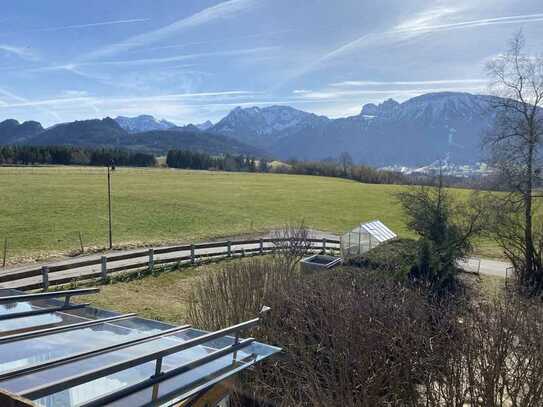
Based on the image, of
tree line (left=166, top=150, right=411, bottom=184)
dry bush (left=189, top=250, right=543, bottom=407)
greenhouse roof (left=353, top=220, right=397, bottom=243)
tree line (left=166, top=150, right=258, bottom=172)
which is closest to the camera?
dry bush (left=189, top=250, right=543, bottom=407)

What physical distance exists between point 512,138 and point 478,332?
1714cm

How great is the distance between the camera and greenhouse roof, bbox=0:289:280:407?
2.92 metres

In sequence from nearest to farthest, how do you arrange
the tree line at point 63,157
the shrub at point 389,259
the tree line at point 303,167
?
the shrub at point 389,259, the tree line at point 303,167, the tree line at point 63,157

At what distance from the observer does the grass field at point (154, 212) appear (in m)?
28.9

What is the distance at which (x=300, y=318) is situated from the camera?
696cm

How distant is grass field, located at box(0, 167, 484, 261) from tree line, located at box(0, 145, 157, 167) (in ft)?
163

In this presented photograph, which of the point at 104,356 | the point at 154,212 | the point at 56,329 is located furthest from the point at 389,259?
the point at 154,212

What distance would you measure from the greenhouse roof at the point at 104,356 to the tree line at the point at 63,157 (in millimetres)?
105400

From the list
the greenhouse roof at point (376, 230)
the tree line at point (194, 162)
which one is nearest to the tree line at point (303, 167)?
the tree line at point (194, 162)

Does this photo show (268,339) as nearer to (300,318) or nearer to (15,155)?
(300,318)

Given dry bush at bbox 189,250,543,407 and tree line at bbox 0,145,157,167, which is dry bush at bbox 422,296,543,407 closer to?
dry bush at bbox 189,250,543,407

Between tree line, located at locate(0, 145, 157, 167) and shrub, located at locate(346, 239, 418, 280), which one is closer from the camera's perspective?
shrub, located at locate(346, 239, 418, 280)

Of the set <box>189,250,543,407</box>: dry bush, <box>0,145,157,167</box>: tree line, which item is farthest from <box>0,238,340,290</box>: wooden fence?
<box>0,145,157,167</box>: tree line

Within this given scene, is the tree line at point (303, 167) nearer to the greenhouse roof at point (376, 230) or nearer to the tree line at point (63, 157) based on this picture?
the tree line at point (63, 157)
